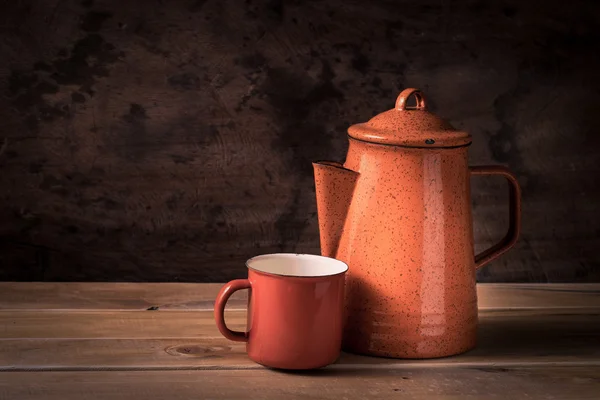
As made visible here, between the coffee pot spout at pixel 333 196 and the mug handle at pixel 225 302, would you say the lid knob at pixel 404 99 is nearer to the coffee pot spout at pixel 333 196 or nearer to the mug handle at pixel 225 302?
the coffee pot spout at pixel 333 196

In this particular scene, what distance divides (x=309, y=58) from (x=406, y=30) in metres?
0.13

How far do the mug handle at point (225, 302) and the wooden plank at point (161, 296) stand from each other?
19 centimetres

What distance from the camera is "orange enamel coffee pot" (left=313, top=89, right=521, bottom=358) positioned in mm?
824

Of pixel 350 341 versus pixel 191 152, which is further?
pixel 191 152

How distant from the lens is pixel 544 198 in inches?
46.0

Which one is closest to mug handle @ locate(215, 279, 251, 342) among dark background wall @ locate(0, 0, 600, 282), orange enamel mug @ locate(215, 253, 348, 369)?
orange enamel mug @ locate(215, 253, 348, 369)

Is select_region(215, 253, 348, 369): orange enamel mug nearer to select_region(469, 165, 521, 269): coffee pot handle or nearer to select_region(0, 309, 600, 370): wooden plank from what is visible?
select_region(0, 309, 600, 370): wooden plank

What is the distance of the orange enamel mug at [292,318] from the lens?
0.78 metres

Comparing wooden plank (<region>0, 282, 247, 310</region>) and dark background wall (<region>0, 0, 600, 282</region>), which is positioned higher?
dark background wall (<region>0, 0, 600, 282</region>)

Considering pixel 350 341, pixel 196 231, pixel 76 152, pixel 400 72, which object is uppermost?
pixel 400 72

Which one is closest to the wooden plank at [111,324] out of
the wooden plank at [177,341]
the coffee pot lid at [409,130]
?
the wooden plank at [177,341]

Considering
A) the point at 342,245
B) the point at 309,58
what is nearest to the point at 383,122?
the point at 342,245

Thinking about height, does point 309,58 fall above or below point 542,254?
above

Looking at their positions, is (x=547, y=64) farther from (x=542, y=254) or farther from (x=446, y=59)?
(x=542, y=254)
